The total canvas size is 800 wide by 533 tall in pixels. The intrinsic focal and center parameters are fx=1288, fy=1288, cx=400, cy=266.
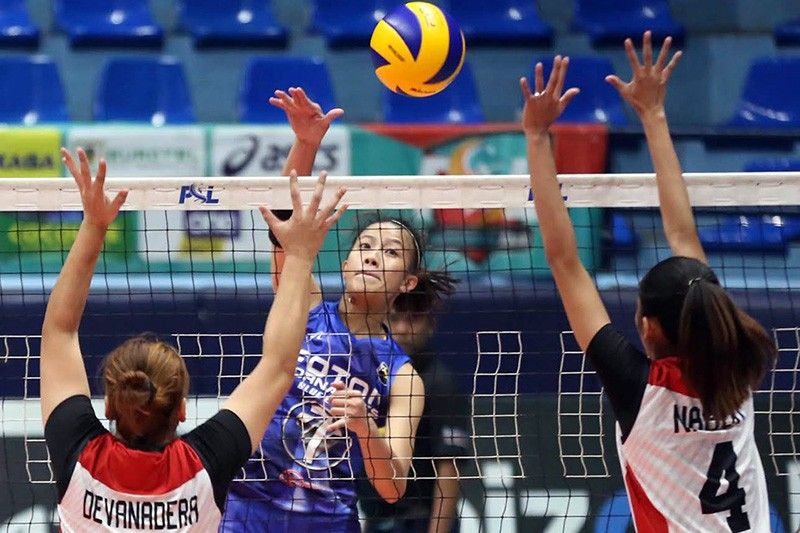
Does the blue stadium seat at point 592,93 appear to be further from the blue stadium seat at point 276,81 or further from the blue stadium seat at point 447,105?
the blue stadium seat at point 276,81

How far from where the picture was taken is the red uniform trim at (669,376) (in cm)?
313

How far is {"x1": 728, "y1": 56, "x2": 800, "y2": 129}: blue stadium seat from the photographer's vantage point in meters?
9.10

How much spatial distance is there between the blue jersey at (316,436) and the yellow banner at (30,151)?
11.6 ft

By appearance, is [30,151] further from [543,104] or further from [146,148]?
[543,104]

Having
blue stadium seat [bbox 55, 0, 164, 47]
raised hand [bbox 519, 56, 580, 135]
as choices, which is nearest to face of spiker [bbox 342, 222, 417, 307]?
raised hand [bbox 519, 56, 580, 135]

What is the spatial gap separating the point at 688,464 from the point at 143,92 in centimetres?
649

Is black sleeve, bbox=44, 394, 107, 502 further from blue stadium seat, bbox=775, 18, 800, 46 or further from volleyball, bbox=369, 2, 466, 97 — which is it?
blue stadium seat, bbox=775, 18, 800, 46

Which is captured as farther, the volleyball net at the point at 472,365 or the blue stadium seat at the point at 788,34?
the blue stadium seat at the point at 788,34

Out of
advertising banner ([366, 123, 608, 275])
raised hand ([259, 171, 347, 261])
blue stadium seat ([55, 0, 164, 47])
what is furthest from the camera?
blue stadium seat ([55, 0, 164, 47])

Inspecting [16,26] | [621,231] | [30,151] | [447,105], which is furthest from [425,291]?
[16,26]

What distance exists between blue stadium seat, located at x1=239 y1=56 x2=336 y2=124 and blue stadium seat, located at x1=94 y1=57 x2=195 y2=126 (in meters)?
0.40

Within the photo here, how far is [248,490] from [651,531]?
1.63 meters

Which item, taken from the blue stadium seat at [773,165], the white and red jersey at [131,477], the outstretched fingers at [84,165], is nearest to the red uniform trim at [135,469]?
the white and red jersey at [131,477]

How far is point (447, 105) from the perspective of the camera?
908 centimetres
